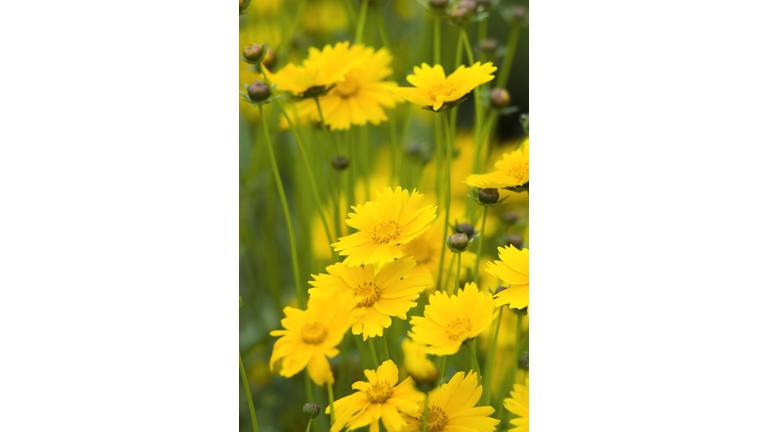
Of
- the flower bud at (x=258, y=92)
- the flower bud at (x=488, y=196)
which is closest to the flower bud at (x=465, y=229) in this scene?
the flower bud at (x=488, y=196)

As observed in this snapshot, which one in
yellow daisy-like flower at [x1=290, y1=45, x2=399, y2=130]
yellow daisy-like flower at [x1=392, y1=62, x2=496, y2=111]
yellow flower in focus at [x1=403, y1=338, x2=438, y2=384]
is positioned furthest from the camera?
yellow daisy-like flower at [x1=290, y1=45, x2=399, y2=130]

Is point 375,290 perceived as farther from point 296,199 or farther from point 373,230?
point 296,199

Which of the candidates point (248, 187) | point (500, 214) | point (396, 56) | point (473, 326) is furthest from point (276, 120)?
point (473, 326)

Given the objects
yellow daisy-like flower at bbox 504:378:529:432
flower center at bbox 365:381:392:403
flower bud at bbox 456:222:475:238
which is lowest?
yellow daisy-like flower at bbox 504:378:529:432

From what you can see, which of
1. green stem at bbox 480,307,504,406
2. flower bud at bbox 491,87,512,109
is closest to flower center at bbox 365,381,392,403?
green stem at bbox 480,307,504,406

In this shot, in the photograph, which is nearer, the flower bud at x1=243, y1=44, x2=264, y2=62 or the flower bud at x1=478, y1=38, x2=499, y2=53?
the flower bud at x1=243, y1=44, x2=264, y2=62

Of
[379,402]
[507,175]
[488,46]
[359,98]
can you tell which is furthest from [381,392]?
[488,46]

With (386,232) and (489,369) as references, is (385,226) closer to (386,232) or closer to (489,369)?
(386,232)

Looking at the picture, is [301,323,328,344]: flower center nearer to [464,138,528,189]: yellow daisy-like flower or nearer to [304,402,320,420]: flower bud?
[304,402,320,420]: flower bud
